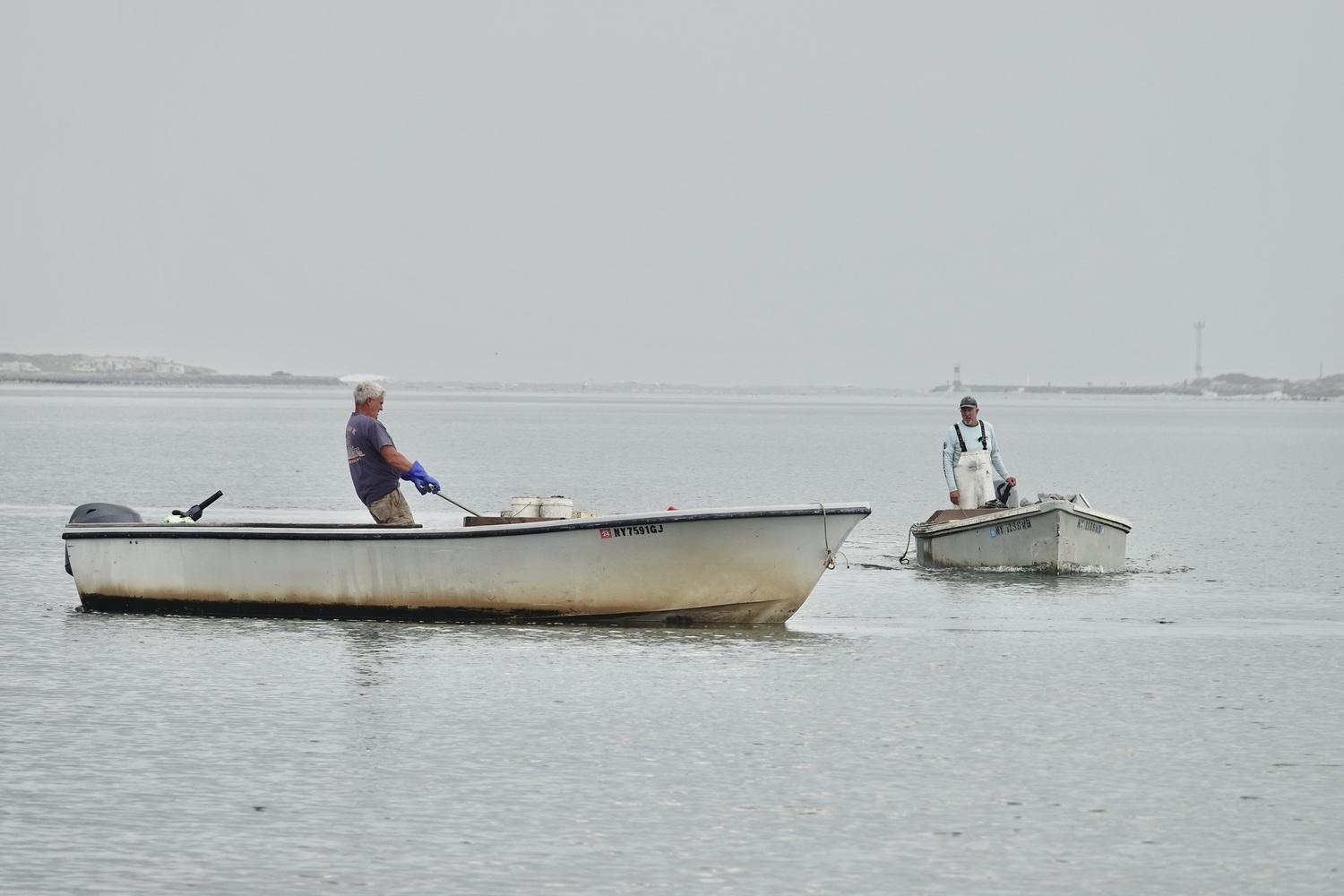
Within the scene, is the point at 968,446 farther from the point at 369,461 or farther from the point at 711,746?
the point at 711,746

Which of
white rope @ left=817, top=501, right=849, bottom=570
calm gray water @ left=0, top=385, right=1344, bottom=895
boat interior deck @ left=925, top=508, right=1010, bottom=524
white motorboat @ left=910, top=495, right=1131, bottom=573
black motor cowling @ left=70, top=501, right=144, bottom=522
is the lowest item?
calm gray water @ left=0, top=385, right=1344, bottom=895

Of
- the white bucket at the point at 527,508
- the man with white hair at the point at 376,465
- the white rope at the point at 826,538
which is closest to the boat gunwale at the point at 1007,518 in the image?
the white rope at the point at 826,538

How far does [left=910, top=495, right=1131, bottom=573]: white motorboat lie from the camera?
21.7 meters

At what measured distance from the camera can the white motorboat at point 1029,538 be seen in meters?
21.7

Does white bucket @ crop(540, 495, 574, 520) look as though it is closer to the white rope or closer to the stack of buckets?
the stack of buckets

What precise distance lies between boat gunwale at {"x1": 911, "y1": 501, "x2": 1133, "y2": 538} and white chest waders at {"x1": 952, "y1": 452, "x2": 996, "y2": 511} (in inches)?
11.5

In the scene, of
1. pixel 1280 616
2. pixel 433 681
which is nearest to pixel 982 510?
pixel 1280 616

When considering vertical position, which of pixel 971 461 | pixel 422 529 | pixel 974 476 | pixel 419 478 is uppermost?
pixel 419 478

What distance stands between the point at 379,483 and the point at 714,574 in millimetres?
3480

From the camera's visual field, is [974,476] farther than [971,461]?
Yes

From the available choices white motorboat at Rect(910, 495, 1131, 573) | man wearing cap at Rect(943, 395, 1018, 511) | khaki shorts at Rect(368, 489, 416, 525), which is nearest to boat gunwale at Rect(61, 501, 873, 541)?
khaki shorts at Rect(368, 489, 416, 525)

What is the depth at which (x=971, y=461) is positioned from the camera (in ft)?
72.0

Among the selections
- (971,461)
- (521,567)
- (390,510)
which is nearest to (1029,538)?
(971,461)

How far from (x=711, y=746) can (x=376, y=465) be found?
6.65m
